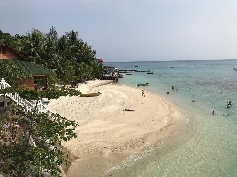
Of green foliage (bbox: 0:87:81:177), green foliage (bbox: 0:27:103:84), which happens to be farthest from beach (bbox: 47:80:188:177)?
green foliage (bbox: 0:27:103:84)

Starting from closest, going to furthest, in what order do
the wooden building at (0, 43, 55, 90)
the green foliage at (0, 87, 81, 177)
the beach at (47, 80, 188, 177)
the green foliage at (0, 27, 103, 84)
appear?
1. the green foliage at (0, 87, 81, 177)
2. the beach at (47, 80, 188, 177)
3. the wooden building at (0, 43, 55, 90)
4. the green foliage at (0, 27, 103, 84)

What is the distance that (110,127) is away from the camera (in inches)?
882

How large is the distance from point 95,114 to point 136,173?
12169 mm

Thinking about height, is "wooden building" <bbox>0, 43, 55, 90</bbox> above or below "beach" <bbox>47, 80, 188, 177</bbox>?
above

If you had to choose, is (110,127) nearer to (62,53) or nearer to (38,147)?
(38,147)

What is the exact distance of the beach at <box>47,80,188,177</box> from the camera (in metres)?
16.5

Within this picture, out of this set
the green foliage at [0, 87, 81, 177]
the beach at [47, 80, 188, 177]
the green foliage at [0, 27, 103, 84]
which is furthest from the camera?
the green foliage at [0, 27, 103, 84]

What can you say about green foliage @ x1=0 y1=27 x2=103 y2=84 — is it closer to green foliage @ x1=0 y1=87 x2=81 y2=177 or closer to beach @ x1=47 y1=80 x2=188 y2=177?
beach @ x1=47 y1=80 x2=188 y2=177

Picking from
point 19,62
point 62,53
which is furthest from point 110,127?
point 62,53

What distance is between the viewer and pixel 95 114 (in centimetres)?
2627

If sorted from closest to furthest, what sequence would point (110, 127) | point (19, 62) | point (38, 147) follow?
1. point (38, 147)
2. point (110, 127)
3. point (19, 62)

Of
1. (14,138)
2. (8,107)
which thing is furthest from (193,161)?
(8,107)

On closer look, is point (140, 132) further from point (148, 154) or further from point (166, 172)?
point (166, 172)

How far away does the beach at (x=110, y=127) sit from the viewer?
1647 centimetres
